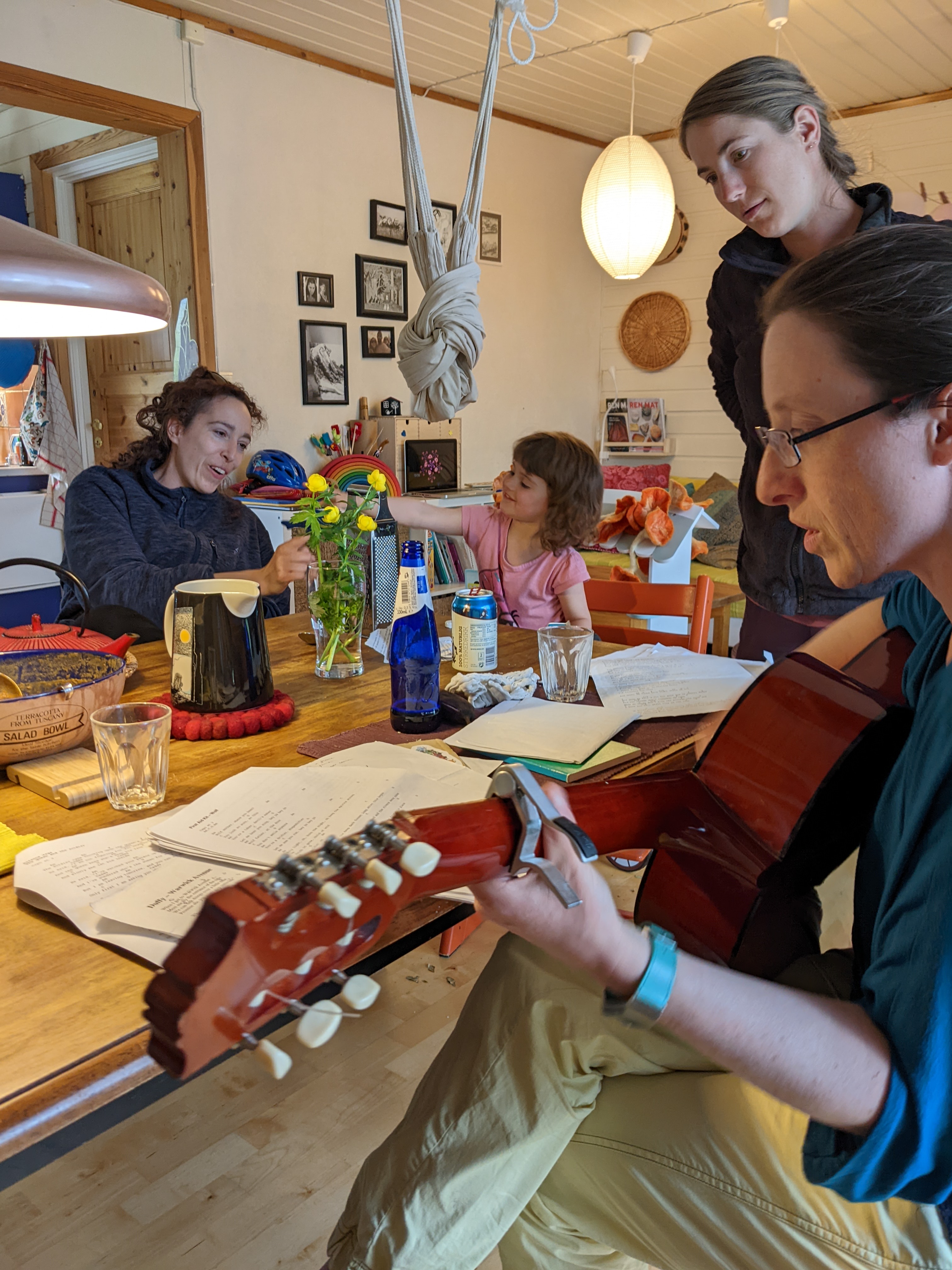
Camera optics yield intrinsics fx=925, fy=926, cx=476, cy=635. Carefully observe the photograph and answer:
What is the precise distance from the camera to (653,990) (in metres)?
0.67

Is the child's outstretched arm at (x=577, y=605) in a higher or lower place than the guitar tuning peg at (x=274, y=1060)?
lower

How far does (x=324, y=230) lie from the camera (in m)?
4.54

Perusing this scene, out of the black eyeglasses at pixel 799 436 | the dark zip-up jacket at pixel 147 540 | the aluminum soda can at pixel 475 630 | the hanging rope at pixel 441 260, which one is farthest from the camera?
the dark zip-up jacket at pixel 147 540

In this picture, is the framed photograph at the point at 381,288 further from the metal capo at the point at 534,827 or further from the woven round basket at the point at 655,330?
the metal capo at the point at 534,827

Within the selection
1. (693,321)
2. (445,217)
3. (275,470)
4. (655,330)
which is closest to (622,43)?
(445,217)

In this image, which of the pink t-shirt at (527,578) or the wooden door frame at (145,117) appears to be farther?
the wooden door frame at (145,117)

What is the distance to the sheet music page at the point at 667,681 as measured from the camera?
141 cm

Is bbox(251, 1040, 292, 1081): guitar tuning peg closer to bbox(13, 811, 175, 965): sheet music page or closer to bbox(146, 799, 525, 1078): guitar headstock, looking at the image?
bbox(146, 799, 525, 1078): guitar headstock

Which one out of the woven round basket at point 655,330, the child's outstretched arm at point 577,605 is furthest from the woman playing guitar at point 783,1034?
the woven round basket at point 655,330

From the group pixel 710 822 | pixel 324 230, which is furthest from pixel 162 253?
pixel 710 822

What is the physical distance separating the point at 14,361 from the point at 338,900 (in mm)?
4616

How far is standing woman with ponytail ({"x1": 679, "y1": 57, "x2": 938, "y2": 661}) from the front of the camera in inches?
65.9

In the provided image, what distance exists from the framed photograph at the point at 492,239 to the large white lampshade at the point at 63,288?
4611mm

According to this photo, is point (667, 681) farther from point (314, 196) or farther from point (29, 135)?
point (29, 135)
